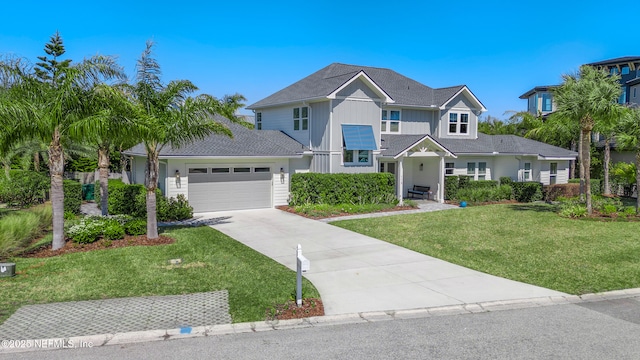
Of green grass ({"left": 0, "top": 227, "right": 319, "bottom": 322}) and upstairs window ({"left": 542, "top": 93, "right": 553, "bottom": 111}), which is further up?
upstairs window ({"left": 542, "top": 93, "right": 553, "bottom": 111})

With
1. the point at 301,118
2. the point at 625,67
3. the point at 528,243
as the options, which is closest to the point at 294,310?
the point at 528,243

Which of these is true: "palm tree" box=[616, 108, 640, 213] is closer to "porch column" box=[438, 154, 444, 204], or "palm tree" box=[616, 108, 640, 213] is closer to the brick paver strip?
"porch column" box=[438, 154, 444, 204]

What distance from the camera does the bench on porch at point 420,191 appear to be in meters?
26.3

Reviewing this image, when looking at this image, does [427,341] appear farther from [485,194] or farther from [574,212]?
[485,194]

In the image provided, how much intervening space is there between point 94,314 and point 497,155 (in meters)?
24.6

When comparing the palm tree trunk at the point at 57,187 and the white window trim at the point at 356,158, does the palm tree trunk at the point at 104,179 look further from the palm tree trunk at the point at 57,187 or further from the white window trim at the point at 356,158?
the white window trim at the point at 356,158

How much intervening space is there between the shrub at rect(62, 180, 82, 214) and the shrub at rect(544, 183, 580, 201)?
23954mm

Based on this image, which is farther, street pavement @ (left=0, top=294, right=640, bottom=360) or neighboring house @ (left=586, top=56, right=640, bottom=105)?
neighboring house @ (left=586, top=56, right=640, bottom=105)

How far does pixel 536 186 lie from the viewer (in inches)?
1026

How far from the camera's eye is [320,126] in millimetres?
23578

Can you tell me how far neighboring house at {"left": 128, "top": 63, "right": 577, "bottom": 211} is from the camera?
69.5 ft

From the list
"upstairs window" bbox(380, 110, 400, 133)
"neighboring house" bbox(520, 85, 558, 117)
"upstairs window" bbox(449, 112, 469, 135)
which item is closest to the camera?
"upstairs window" bbox(380, 110, 400, 133)

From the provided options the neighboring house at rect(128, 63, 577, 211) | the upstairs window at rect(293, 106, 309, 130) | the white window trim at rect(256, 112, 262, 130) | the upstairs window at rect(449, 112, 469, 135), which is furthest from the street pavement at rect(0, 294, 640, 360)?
the white window trim at rect(256, 112, 262, 130)

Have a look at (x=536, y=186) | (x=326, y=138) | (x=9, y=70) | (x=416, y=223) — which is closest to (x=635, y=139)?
(x=536, y=186)
